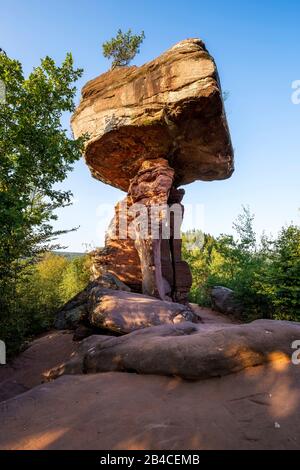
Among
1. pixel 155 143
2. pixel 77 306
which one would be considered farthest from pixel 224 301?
pixel 155 143

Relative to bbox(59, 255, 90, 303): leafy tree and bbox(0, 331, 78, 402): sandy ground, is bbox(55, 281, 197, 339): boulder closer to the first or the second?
bbox(0, 331, 78, 402): sandy ground

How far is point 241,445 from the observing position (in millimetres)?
2125

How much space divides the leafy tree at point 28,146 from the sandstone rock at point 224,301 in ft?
40.5

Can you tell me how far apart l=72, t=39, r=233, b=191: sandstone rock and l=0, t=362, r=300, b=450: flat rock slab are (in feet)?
29.2

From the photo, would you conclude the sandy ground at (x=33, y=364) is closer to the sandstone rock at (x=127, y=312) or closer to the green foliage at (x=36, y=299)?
the green foliage at (x=36, y=299)

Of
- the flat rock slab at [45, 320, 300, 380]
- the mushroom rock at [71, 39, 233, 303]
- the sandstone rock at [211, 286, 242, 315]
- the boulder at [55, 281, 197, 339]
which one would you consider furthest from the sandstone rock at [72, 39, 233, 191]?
the flat rock slab at [45, 320, 300, 380]

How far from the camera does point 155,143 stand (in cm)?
1148

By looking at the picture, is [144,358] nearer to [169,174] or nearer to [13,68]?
[13,68]

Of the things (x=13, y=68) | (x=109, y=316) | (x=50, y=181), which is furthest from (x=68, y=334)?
(x=13, y=68)

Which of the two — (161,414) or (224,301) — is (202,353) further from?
(224,301)

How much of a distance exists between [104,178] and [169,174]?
13.6 ft

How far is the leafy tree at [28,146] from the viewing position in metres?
5.72

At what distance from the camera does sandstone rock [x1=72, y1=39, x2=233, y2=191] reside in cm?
947

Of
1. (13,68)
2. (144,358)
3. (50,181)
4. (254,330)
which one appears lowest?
(144,358)
